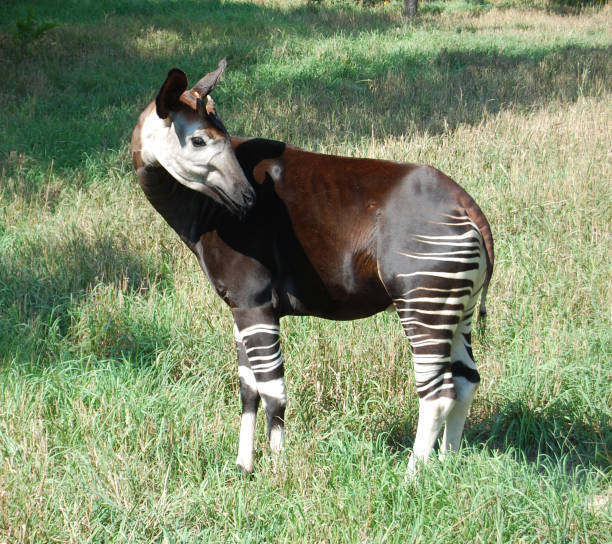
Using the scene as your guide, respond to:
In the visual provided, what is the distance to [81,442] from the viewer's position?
3318 millimetres

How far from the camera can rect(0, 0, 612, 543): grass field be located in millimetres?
2758

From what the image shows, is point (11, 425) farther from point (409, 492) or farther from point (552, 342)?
point (552, 342)

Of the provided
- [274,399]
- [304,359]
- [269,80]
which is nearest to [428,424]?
[274,399]

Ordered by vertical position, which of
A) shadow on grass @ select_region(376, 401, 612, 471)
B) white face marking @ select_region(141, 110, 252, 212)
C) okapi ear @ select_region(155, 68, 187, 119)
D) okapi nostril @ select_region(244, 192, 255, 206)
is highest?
okapi ear @ select_region(155, 68, 187, 119)

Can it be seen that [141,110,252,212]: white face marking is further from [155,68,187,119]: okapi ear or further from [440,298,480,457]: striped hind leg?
[440,298,480,457]: striped hind leg

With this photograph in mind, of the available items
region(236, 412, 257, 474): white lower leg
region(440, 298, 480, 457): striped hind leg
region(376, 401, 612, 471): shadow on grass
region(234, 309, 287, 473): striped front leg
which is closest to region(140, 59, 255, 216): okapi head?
region(234, 309, 287, 473): striped front leg

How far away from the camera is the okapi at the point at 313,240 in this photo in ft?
9.17

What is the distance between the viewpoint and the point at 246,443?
3.23 meters

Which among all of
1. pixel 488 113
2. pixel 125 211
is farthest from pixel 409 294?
pixel 488 113

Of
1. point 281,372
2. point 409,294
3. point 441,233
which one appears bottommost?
point 281,372

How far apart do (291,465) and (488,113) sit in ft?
21.4

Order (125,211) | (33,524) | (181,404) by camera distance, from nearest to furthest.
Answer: (33,524), (181,404), (125,211)

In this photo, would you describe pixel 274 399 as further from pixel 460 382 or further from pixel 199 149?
pixel 199 149

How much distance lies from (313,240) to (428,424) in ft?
3.05
